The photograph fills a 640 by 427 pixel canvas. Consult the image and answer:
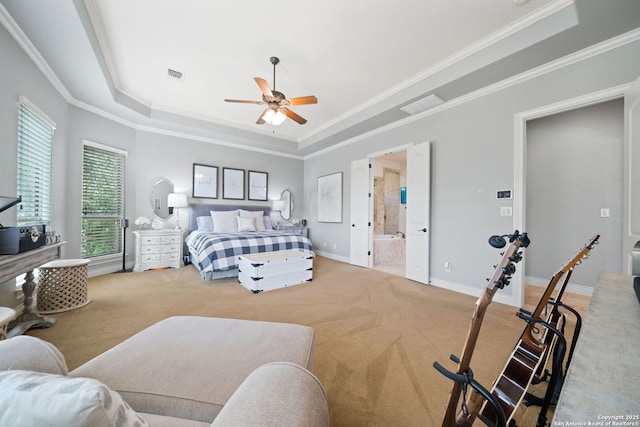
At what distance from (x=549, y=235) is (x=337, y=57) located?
3.98 m

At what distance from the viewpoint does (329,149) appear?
586cm

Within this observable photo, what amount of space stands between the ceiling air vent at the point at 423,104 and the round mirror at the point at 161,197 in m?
4.65

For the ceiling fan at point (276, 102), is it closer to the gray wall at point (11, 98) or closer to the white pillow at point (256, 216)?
the gray wall at point (11, 98)

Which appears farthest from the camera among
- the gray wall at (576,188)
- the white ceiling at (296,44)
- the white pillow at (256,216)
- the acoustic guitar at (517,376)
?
the white pillow at (256,216)

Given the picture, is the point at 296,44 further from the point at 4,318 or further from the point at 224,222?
the point at 224,222

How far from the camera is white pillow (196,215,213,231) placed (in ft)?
16.2

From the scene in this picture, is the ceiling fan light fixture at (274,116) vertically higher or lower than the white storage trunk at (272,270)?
higher

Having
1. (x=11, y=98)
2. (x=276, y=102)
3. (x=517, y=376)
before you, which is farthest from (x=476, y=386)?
(x=11, y=98)

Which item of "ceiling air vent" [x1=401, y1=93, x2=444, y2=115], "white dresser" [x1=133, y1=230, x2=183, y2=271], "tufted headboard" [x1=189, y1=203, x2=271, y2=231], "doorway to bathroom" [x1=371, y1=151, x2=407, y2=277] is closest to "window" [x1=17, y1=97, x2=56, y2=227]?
"white dresser" [x1=133, y1=230, x2=183, y2=271]

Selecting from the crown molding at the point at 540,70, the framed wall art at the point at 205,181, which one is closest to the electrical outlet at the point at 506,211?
the crown molding at the point at 540,70

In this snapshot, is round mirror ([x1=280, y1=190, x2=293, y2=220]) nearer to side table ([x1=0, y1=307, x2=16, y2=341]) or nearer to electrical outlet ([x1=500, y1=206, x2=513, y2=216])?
electrical outlet ([x1=500, y1=206, x2=513, y2=216])

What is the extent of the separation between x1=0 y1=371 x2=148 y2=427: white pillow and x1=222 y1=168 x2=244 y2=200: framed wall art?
545cm

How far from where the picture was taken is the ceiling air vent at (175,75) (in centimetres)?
326

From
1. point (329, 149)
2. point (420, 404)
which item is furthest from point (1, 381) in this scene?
point (329, 149)
